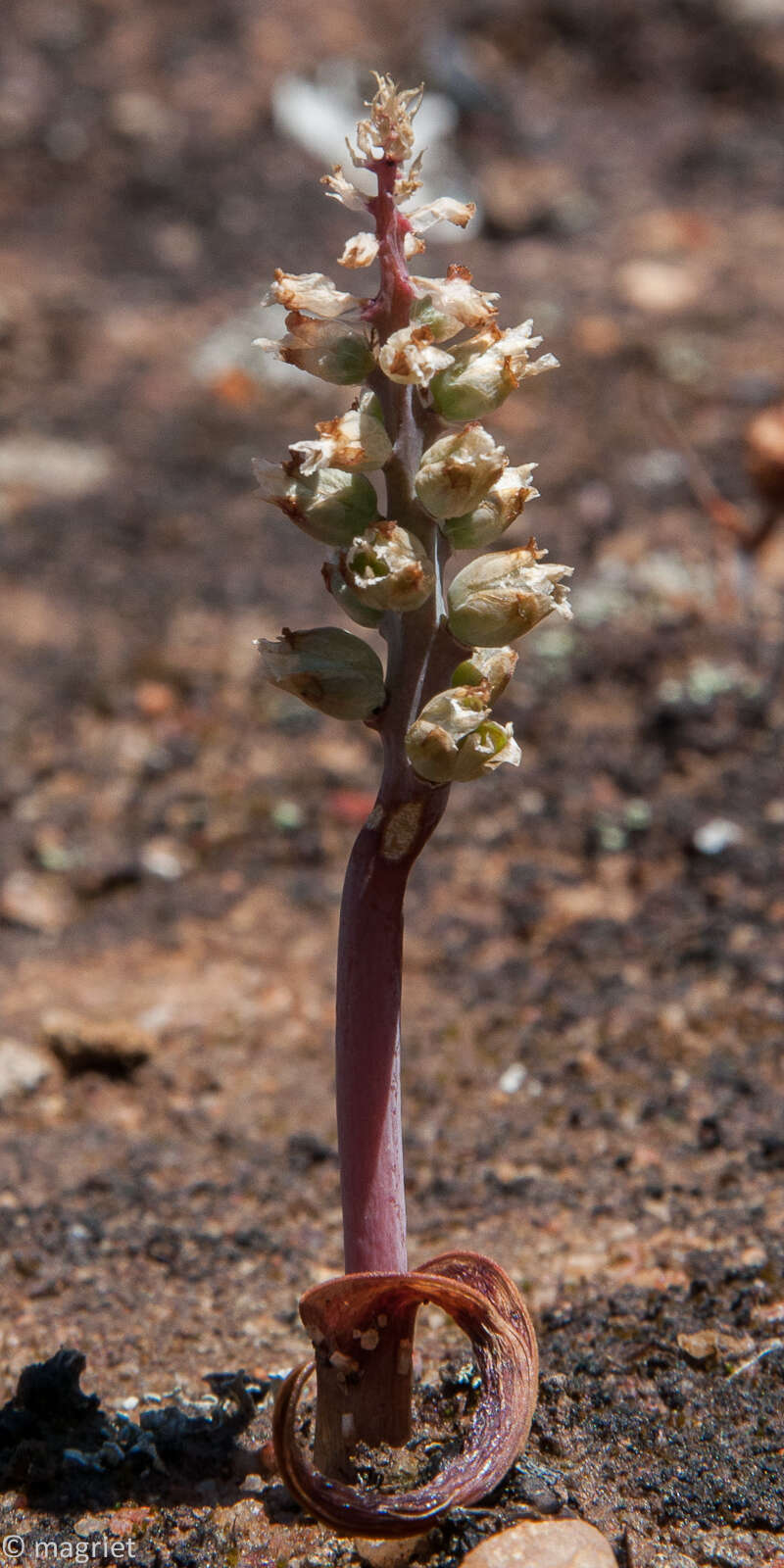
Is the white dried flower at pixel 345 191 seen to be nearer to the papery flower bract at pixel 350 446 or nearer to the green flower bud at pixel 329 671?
the papery flower bract at pixel 350 446

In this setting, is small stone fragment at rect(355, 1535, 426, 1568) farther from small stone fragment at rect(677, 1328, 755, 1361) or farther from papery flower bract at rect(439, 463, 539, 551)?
papery flower bract at rect(439, 463, 539, 551)

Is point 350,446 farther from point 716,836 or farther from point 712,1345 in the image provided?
point 716,836

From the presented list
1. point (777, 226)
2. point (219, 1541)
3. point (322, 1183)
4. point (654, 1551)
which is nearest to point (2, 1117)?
point (322, 1183)

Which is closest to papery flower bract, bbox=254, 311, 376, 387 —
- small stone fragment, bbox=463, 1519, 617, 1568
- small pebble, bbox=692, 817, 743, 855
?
small stone fragment, bbox=463, 1519, 617, 1568

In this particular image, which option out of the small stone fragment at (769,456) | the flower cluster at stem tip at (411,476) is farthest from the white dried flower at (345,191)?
the small stone fragment at (769,456)

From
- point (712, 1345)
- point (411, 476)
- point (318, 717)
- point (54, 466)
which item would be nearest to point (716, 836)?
point (318, 717)

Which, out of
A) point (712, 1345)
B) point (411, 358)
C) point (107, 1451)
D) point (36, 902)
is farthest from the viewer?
point (36, 902)
